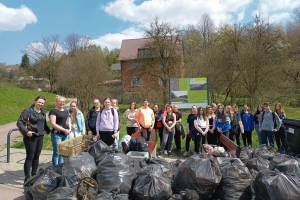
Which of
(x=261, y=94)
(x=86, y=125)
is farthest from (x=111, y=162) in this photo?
(x=261, y=94)

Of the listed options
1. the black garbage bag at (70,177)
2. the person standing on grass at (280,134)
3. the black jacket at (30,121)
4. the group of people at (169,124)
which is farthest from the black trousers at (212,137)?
the black jacket at (30,121)

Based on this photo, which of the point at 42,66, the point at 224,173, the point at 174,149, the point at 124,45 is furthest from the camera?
the point at 42,66

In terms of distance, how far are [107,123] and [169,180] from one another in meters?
2.55

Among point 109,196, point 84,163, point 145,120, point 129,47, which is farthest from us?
point 129,47

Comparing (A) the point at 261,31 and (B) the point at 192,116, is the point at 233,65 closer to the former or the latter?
(A) the point at 261,31

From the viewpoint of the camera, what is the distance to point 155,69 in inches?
943

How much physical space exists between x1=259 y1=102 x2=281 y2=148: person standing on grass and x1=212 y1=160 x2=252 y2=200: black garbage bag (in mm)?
4172

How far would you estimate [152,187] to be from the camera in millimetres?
3543

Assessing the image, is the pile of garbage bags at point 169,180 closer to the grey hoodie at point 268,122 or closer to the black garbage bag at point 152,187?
the black garbage bag at point 152,187

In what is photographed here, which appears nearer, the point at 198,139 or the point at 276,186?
the point at 276,186

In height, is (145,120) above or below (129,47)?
below

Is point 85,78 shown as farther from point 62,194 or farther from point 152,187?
point 152,187

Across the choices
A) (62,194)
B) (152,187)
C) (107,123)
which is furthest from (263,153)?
(62,194)

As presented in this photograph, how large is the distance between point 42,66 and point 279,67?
3679 cm
